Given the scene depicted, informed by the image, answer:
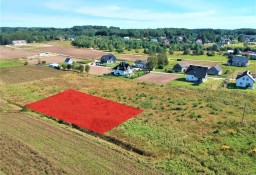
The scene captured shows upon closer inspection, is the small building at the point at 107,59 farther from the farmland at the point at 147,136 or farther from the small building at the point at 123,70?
the farmland at the point at 147,136

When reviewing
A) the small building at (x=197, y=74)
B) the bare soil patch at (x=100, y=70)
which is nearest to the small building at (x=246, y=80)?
the small building at (x=197, y=74)

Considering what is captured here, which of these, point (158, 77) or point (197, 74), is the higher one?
point (197, 74)

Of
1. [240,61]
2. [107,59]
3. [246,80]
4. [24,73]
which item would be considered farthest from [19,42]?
[246,80]

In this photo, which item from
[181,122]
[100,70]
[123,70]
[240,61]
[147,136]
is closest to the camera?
[147,136]

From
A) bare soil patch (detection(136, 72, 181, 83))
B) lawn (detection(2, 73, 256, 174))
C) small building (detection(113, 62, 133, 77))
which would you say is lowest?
lawn (detection(2, 73, 256, 174))

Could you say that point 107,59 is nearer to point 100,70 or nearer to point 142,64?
point 100,70

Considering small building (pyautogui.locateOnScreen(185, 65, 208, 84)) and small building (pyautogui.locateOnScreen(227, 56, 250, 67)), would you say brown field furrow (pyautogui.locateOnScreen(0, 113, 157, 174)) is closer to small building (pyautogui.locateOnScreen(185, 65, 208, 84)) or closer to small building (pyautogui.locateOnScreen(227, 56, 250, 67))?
small building (pyautogui.locateOnScreen(185, 65, 208, 84))

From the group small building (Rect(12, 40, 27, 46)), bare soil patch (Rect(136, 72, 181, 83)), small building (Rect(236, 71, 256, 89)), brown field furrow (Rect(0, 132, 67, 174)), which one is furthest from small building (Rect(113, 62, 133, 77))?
small building (Rect(12, 40, 27, 46))

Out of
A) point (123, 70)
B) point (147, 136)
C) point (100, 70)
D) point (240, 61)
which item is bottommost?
point (147, 136)
